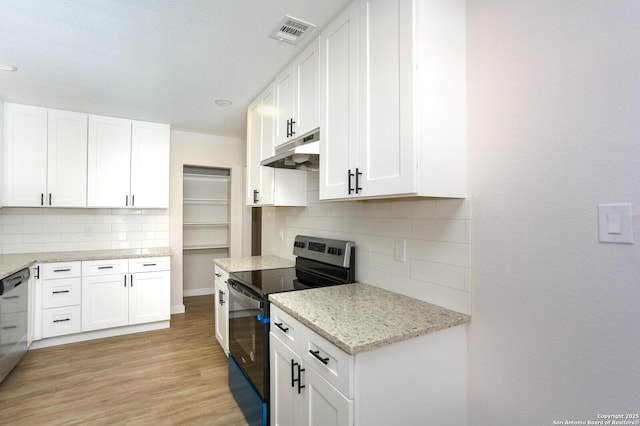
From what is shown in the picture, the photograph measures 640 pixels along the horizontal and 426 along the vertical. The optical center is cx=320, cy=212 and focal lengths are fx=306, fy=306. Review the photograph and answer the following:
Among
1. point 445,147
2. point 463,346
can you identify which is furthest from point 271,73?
point 463,346

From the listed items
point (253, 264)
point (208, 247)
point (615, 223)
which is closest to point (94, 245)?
point (208, 247)

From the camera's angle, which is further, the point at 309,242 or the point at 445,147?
the point at 309,242

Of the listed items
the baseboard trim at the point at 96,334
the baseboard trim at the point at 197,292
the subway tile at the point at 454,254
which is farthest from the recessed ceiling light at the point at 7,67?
the baseboard trim at the point at 197,292

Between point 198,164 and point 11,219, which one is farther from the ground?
point 198,164

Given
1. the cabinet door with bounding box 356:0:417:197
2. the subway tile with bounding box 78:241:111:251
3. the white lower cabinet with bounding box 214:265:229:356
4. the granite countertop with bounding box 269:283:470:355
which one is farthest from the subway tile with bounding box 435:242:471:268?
the subway tile with bounding box 78:241:111:251

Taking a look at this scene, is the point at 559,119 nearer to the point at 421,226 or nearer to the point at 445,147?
the point at 445,147

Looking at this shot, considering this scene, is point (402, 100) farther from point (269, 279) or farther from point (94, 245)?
point (94, 245)

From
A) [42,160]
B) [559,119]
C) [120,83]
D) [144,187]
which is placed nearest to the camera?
[559,119]

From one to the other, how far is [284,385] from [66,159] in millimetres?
3528

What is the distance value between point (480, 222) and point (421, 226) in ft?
1.04

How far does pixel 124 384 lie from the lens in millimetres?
2473

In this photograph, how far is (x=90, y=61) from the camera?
2.27 m

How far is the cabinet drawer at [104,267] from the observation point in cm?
328

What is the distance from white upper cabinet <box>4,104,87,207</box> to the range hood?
2.32m
